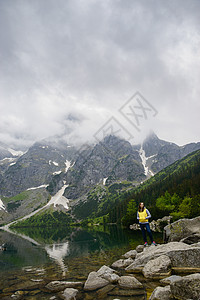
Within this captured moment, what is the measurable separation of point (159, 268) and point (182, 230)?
10.7m

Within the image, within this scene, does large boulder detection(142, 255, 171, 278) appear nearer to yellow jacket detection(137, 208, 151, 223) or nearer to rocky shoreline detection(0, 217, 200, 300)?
rocky shoreline detection(0, 217, 200, 300)

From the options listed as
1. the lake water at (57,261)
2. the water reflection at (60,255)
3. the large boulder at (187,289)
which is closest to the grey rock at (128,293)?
the large boulder at (187,289)

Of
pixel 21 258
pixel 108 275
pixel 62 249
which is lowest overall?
pixel 62 249

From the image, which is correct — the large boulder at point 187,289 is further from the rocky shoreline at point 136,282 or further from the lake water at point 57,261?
the lake water at point 57,261

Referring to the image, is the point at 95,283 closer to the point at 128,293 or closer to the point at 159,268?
the point at 128,293

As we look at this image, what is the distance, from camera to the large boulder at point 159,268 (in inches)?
451

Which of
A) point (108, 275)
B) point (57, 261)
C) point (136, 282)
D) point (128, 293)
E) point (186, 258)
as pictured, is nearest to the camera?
point (128, 293)

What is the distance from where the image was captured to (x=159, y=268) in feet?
38.1

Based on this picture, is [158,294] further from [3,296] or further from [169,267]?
[3,296]

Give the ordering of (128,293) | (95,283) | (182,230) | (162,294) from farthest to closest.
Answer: (182,230)
(95,283)
(128,293)
(162,294)

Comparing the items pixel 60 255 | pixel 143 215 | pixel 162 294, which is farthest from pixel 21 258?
pixel 162 294

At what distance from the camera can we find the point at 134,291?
32.3ft

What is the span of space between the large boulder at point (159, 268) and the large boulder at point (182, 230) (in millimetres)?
9557

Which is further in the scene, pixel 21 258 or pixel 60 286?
pixel 21 258
